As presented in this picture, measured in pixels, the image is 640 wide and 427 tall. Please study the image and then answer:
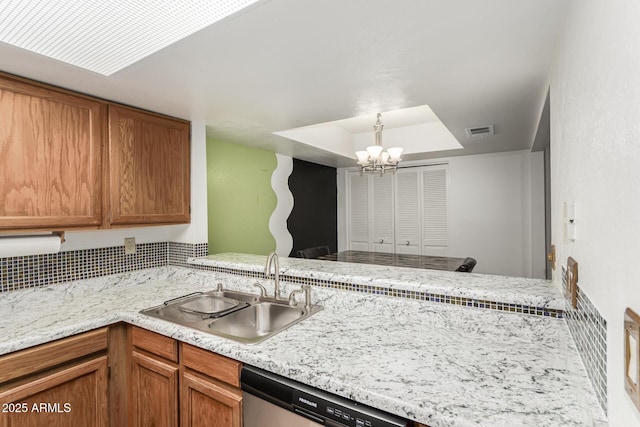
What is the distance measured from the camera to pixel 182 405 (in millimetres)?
1503

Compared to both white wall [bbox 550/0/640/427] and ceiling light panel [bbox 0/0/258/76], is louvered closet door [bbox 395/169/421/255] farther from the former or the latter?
ceiling light panel [bbox 0/0/258/76]

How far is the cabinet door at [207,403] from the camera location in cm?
132

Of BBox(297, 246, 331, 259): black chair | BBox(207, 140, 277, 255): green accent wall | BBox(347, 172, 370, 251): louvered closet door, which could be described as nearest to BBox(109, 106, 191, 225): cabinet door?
BBox(207, 140, 277, 255): green accent wall

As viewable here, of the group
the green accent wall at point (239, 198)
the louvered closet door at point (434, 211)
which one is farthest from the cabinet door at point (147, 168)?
the louvered closet door at point (434, 211)

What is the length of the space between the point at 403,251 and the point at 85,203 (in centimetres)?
370

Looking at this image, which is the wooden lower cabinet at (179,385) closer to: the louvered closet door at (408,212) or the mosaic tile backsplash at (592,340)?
the mosaic tile backsplash at (592,340)

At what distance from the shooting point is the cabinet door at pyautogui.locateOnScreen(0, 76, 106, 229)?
155 centimetres

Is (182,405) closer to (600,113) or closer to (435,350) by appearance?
(435,350)

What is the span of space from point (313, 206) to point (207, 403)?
10.3ft

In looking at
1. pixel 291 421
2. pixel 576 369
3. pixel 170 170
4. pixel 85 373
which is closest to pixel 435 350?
pixel 576 369

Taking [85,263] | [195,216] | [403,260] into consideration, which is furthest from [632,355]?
[403,260]

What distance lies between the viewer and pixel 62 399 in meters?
1.49

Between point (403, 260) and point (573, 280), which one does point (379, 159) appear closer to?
point (403, 260)

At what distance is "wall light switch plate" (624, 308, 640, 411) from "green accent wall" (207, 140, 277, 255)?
9.11 ft
